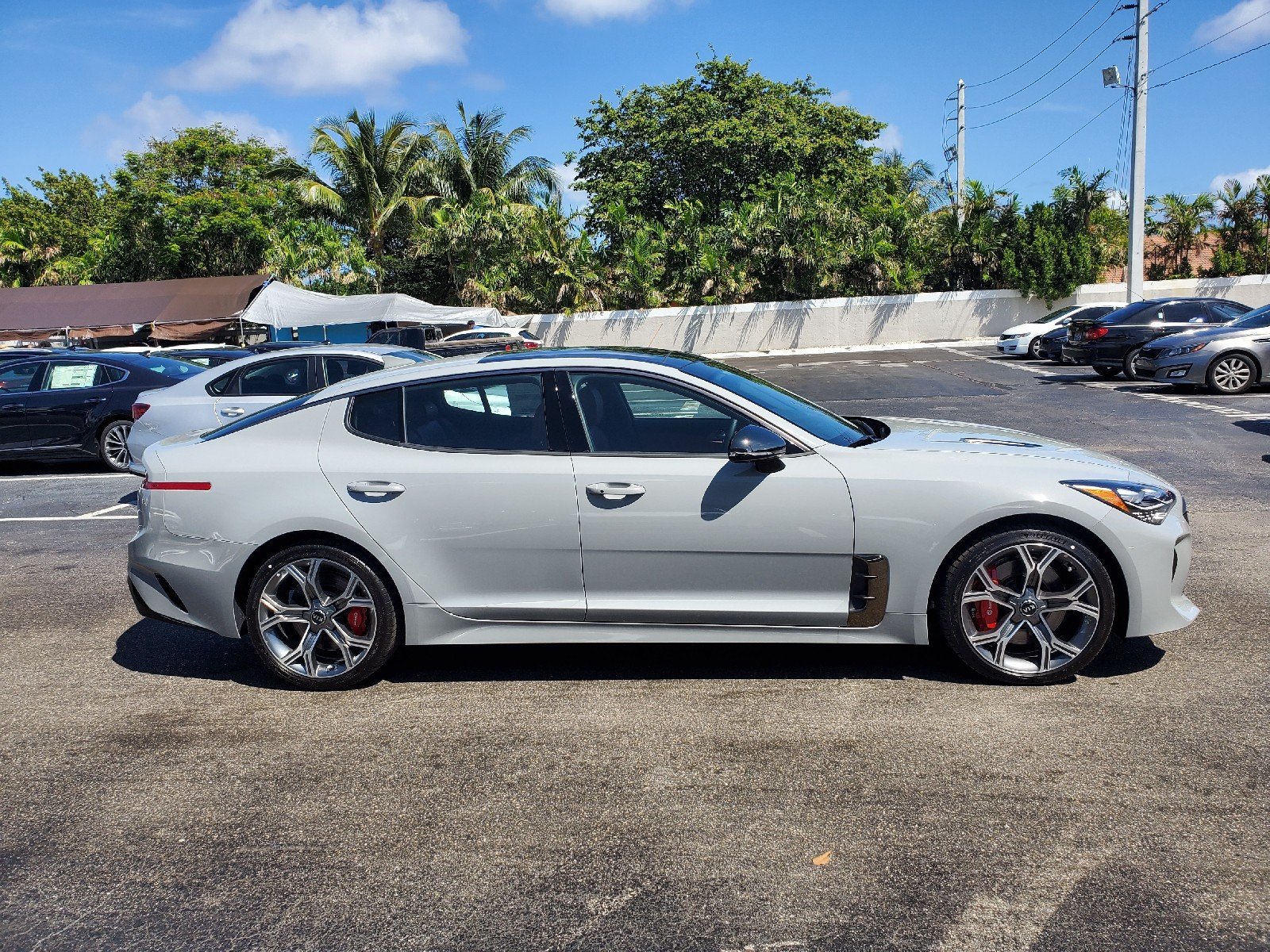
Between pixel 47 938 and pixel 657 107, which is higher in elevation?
pixel 657 107

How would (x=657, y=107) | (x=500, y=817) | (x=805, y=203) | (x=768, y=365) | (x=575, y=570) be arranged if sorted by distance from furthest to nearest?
1. (x=657, y=107)
2. (x=805, y=203)
3. (x=768, y=365)
4. (x=575, y=570)
5. (x=500, y=817)

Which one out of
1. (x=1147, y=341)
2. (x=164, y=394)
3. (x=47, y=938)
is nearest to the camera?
(x=47, y=938)

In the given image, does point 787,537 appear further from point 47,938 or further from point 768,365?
point 768,365

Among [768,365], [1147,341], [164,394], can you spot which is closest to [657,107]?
[768,365]

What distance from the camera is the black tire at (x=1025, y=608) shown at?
4574mm

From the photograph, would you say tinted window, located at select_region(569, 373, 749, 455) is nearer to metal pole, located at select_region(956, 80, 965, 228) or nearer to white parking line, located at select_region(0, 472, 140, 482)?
white parking line, located at select_region(0, 472, 140, 482)

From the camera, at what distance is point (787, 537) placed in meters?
4.61

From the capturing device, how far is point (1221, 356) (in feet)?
53.7

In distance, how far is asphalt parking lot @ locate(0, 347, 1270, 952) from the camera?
3035 mm

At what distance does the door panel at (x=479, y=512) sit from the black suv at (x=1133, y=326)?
1687 cm

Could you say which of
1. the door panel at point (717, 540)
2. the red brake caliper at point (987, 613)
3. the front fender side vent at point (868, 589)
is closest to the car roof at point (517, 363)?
the door panel at point (717, 540)

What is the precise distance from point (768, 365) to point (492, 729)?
26092 millimetres

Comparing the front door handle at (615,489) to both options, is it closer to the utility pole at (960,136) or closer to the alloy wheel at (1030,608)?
the alloy wheel at (1030,608)

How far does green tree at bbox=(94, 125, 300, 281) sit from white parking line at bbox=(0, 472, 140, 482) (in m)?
29.2
